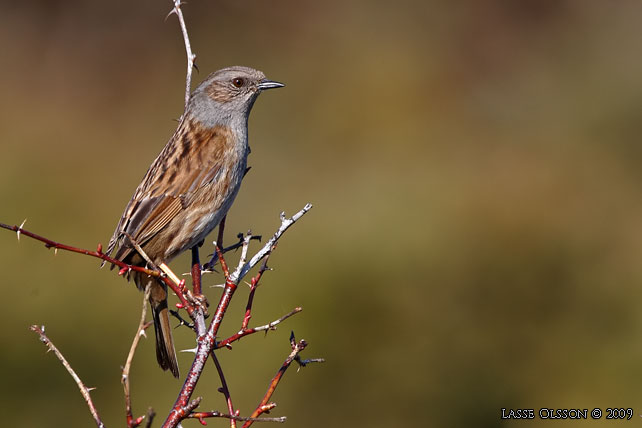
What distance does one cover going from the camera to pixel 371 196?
11422mm

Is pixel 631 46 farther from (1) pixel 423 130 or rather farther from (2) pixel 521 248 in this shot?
(2) pixel 521 248

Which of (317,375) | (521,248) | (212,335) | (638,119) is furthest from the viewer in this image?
(638,119)

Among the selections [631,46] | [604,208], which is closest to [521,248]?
[604,208]

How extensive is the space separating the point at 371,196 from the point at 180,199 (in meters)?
6.95

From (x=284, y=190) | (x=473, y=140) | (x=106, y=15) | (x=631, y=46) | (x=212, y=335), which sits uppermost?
(x=106, y=15)

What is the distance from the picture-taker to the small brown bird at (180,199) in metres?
4.48

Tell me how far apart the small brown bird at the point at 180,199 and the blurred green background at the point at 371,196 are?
9.39 ft

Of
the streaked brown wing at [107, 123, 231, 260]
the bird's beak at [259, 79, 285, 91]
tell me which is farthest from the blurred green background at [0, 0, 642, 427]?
the bird's beak at [259, 79, 285, 91]

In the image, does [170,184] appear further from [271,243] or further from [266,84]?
[271,243]

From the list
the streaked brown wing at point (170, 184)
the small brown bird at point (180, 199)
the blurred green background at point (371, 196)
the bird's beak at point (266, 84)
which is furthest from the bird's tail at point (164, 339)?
the blurred green background at point (371, 196)

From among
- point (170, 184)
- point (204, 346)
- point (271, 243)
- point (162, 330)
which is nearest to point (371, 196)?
point (170, 184)

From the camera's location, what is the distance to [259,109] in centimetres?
1384

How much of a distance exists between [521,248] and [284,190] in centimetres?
347

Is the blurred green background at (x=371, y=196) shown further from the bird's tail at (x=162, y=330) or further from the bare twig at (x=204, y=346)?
the bare twig at (x=204, y=346)
